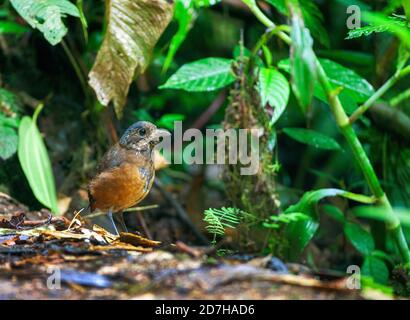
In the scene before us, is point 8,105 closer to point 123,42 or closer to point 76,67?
point 76,67

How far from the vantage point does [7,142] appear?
4.47 m

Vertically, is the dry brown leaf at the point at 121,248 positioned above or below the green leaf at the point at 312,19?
below

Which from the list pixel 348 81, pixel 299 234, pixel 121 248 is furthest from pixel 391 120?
pixel 121 248

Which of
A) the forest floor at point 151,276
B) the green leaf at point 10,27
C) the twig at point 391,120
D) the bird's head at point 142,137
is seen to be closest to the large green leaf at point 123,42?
the bird's head at point 142,137

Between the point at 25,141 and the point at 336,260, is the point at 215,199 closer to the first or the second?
the point at 336,260

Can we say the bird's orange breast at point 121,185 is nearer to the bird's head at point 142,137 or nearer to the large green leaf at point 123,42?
the bird's head at point 142,137

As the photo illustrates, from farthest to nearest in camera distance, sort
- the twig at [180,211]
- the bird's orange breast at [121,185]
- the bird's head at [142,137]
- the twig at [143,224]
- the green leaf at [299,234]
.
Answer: the twig at [180,211]
the twig at [143,224]
the bird's head at [142,137]
the bird's orange breast at [121,185]
the green leaf at [299,234]

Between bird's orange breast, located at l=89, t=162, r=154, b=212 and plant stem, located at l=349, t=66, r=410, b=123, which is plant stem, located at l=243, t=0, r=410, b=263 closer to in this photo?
plant stem, located at l=349, t=66, r=410, b=123

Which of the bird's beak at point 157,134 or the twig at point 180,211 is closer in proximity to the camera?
the bird's beak at point 157,134

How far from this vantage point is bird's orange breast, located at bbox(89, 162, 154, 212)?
413 centimetres

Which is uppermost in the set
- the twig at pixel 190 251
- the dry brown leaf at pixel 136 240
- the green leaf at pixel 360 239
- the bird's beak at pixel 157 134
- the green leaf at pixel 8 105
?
the green leaf at pixel 8 105

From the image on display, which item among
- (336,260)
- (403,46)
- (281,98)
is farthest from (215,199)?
(403,46)

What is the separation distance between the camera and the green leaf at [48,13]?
12.8 ft

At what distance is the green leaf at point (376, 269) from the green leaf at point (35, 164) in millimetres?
2015
